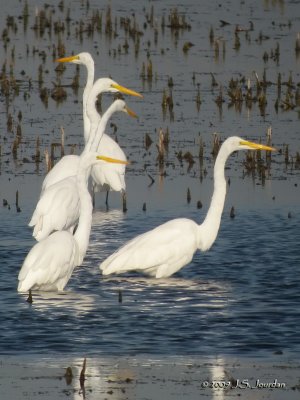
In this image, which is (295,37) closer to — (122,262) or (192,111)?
(192,111)

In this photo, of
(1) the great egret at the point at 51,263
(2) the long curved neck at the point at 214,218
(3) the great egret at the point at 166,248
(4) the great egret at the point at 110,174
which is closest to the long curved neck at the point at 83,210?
(1) the great egret at the point at 51,263

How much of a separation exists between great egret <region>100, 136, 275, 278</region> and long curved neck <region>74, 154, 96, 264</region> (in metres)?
0.31

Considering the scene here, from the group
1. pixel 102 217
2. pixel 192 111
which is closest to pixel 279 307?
pixel 102 217

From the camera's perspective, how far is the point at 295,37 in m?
28.2

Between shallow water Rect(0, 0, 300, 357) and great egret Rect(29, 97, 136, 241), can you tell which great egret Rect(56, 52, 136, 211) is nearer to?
shallow water Rect(0, 0, 300, 357)

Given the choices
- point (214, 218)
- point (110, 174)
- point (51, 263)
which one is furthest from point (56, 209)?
point (110, 174)

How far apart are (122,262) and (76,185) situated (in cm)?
200

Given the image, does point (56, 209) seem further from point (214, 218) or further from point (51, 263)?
point (51, 263)

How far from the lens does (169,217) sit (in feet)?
49.4

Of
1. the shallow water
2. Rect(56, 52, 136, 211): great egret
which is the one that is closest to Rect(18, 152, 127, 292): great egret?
the shallow water

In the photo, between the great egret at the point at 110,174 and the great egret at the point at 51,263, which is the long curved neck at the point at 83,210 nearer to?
the great egret at the point at 51,263

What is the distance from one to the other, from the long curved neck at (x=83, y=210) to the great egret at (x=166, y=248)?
1.03ft

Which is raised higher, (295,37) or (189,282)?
(295,37)

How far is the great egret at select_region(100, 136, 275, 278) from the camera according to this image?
488 inches
